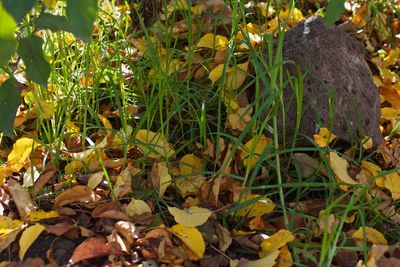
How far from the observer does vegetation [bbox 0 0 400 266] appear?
166 centimetres

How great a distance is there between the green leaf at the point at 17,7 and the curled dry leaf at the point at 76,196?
2.68 feet

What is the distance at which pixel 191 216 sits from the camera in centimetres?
175

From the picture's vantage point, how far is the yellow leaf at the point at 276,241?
1.68 m

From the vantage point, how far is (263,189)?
77.9 inches

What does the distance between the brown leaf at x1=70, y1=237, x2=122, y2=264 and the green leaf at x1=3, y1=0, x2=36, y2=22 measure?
711mm

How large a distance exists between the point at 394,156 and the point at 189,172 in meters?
0.70

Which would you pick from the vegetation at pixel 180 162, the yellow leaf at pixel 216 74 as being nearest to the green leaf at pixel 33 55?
the vegetation at pixel 180 162

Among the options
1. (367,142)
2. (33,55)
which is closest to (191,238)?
(33,55)

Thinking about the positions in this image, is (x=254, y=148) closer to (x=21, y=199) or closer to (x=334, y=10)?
(x=334, y=10)

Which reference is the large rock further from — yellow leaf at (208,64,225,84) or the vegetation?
yellow leaf at (208,64,225,84)

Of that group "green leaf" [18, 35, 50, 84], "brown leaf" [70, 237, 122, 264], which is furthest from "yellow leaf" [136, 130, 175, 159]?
"green leaf" [18, 35, 50, 84]

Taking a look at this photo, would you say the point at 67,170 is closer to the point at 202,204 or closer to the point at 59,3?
the point at 202,204

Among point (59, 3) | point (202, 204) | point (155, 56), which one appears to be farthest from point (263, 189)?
point (59, 3)

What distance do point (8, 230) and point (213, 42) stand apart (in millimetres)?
943
